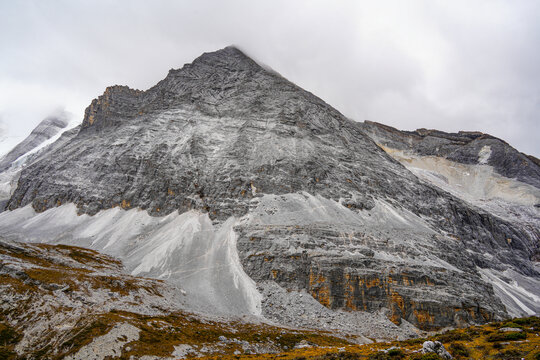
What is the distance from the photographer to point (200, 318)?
4234 cm

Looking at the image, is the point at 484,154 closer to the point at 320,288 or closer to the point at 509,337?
the point at 320,288

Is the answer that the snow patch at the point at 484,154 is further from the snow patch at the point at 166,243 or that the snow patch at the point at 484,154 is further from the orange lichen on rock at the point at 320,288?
the snow patch at the point at 166,243

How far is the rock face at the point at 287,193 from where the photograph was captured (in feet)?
186

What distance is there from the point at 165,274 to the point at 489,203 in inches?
5912

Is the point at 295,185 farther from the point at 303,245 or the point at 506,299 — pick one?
the point at 506,299

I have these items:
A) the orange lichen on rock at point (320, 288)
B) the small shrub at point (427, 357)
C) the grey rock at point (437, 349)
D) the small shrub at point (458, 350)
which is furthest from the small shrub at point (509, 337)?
the orange lichen on rock at point (320, 288)

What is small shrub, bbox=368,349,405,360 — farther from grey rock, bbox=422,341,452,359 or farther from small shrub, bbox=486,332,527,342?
small shrub, bbox=486,332,527,342

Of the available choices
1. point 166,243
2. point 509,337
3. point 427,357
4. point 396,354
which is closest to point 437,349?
point 427,357

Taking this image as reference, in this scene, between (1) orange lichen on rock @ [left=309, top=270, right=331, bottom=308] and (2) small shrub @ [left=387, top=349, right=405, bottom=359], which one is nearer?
(2) small shrub @ [left=387, top=349, right=405, bottom=359]

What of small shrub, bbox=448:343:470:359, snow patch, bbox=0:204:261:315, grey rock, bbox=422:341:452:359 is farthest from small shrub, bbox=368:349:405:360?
snow patch, bbox=0:204:261:315

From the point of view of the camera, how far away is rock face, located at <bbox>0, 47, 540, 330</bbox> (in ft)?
186

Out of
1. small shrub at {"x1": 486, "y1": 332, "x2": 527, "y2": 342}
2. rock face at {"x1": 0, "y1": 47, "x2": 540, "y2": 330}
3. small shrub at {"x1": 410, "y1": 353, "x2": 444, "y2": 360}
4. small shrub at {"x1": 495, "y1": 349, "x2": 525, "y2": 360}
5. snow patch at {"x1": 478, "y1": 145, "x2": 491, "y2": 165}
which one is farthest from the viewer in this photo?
snow patch at {"x1": 478, "y1": 145, "x2": 491, "y2": 165}

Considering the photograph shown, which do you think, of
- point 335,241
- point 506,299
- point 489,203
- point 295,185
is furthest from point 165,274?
point 489,203

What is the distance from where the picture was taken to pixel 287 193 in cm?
8350
